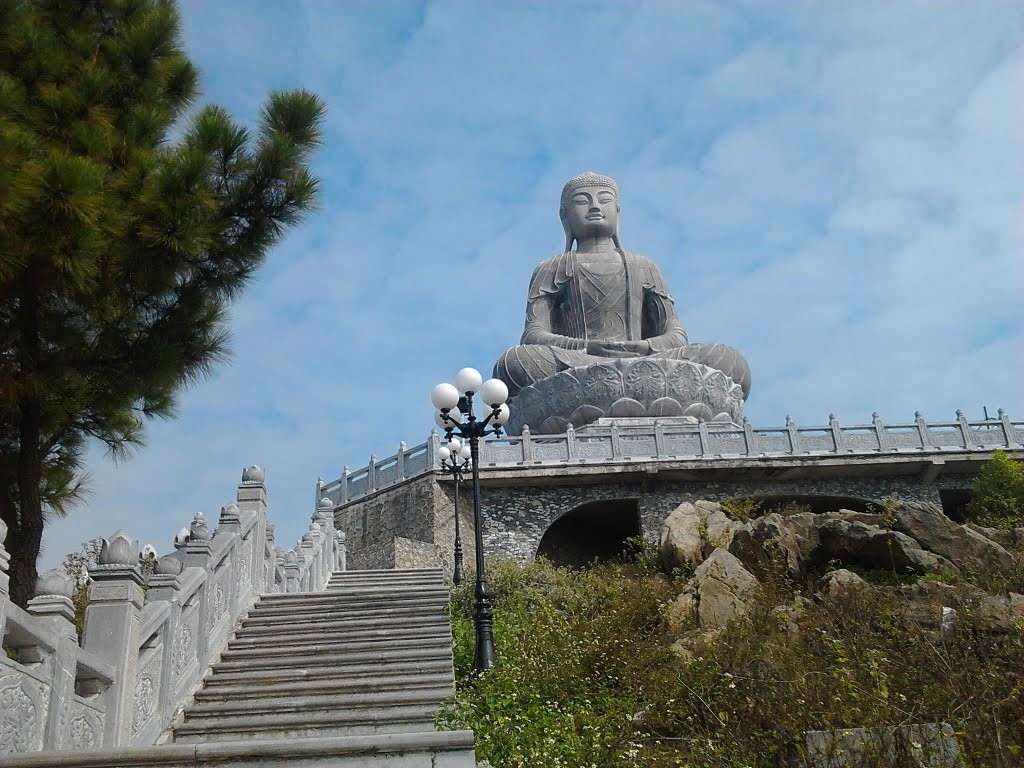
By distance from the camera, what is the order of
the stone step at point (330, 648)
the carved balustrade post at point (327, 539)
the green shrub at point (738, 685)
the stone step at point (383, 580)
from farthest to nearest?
the carved balustrade post at point (327, 539) → the stone step at point (383, 580) → the stone step at point (330, 648) → the green shrub at point (738, 685)

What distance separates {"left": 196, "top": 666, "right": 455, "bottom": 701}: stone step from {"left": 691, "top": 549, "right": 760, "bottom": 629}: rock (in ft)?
9.80

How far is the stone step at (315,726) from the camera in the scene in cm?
677

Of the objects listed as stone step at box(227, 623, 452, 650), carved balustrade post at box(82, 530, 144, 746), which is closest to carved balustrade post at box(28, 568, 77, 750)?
carved balustrade post at box(82, 530, 144, 746)

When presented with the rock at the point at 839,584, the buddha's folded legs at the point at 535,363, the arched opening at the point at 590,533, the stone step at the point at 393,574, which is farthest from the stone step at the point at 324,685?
the buddha's folded legs at the point at 535,363

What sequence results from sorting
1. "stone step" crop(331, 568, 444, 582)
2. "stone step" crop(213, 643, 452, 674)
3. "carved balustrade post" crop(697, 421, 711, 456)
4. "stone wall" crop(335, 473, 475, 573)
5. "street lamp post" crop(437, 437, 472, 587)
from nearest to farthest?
"stone step" crop(213, 643, 452, 674), "stone step" crop(331, 568, 444, 582), "street lamp post" crop(437, 437, 472, 587), "stone wall" crop(335, 473, 475, 573), "carved balustrade post" crop(697, 421, 711, 456)

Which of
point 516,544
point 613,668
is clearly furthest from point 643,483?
point 613,668

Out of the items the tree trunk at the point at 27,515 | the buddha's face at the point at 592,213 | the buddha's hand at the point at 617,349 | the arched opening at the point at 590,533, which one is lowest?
the tree trunk at the point at 27,515

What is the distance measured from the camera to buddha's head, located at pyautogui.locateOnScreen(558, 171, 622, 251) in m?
25.1

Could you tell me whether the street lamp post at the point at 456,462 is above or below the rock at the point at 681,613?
above

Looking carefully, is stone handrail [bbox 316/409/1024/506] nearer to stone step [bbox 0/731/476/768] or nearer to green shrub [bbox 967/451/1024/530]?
green shrub [bbox 967/451/1024/530]

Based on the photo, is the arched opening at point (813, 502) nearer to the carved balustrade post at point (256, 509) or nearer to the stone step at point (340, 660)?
the carved balustrade post at point (256, 509)

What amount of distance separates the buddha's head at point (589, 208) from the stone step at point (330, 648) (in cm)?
1782

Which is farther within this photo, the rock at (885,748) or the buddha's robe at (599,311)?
the buddha's robe at (599,311)

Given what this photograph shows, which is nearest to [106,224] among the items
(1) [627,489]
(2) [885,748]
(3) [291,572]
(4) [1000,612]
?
(3) [291,572]
